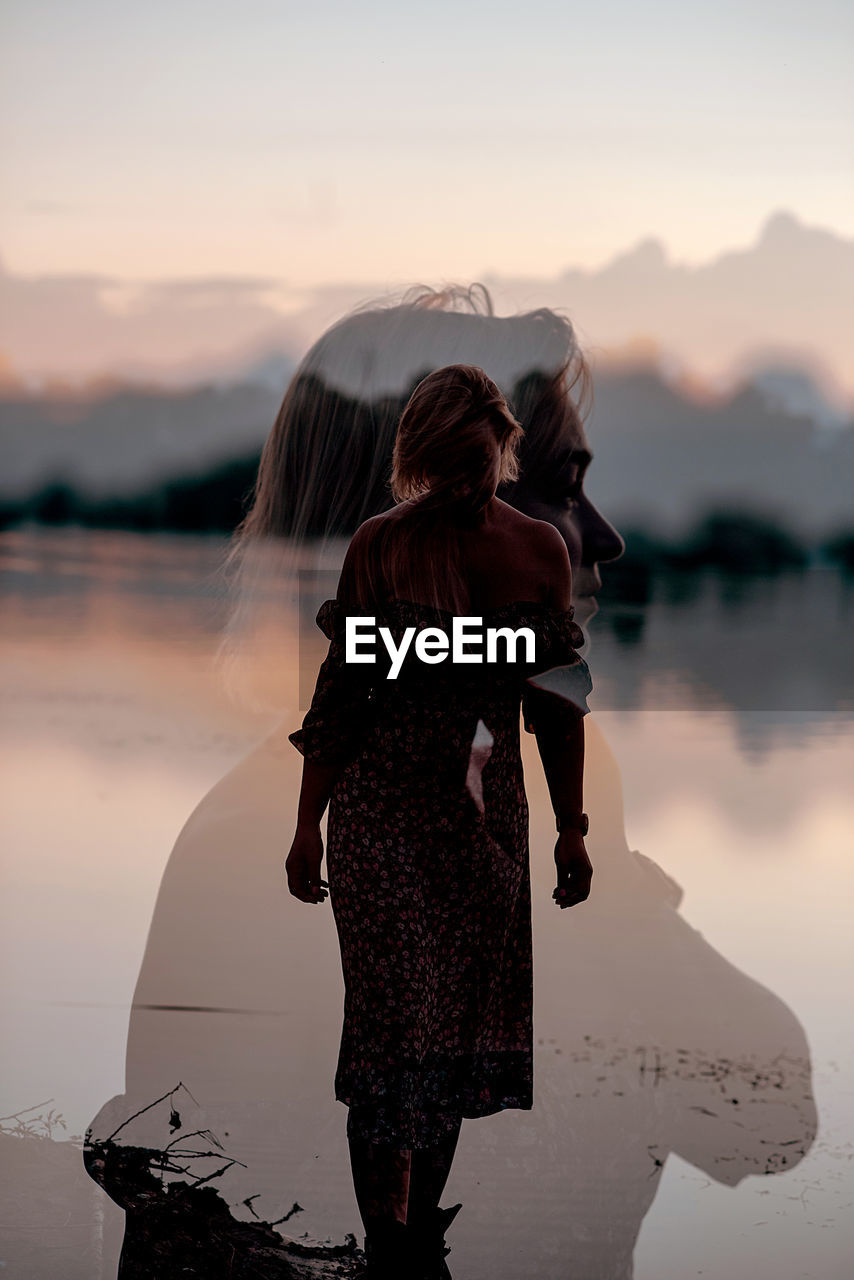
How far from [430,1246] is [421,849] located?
995mm

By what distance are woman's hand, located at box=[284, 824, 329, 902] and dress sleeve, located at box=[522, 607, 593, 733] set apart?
1.75 ft

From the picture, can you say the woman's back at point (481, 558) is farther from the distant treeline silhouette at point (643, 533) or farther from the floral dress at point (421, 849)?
the distant treeline silhouette at point (643, 533)

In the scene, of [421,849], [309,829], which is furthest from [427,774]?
[309,829]

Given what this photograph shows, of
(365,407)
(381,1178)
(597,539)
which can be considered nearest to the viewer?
(381,1178)

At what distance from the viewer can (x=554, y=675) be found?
308cm

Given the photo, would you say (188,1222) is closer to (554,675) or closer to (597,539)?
(554,675)

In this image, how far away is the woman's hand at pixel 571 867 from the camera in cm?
313

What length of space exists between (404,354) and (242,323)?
48 centimetres

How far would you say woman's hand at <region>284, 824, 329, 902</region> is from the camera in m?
2.99

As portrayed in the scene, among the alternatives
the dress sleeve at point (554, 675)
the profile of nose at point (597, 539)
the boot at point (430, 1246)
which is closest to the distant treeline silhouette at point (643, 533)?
the profile of nose at point (597, 539)

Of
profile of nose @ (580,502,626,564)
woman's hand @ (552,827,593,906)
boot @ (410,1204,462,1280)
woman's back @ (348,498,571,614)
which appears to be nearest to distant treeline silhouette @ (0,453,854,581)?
profile of nose @ (580,502,626,564)

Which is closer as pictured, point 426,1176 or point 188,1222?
point 426,1176

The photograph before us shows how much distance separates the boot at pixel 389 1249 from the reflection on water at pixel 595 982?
1.05 ft

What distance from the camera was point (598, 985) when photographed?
3.49 meters
